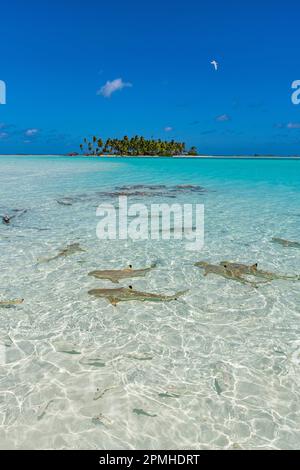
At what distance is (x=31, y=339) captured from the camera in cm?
512

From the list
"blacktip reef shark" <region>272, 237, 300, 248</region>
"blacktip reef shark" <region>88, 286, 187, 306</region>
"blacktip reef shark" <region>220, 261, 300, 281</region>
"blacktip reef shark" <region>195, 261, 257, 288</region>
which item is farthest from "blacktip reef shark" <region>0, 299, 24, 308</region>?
"blacktip reef shark" <region>272, 237, 300, 248</region>

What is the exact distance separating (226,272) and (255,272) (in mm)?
678

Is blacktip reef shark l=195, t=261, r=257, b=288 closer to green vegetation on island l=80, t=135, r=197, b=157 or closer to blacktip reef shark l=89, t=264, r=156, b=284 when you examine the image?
blacktip reef shark l=89, t=264, r=156, b=284

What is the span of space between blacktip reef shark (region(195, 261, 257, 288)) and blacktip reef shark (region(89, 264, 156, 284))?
4.70ft

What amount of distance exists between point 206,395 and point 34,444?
1.96m

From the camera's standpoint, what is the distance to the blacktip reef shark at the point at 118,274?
744cm

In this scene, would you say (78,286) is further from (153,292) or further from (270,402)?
(270,402)

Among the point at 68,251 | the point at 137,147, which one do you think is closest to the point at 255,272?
the point at 68,251

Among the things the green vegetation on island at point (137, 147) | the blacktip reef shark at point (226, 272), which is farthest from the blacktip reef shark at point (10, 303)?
the green vegetation on island at point (137, 147)

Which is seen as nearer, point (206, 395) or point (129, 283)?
point (206, 395)

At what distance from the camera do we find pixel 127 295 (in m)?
6.55

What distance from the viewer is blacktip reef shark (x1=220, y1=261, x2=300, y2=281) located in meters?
7.62
